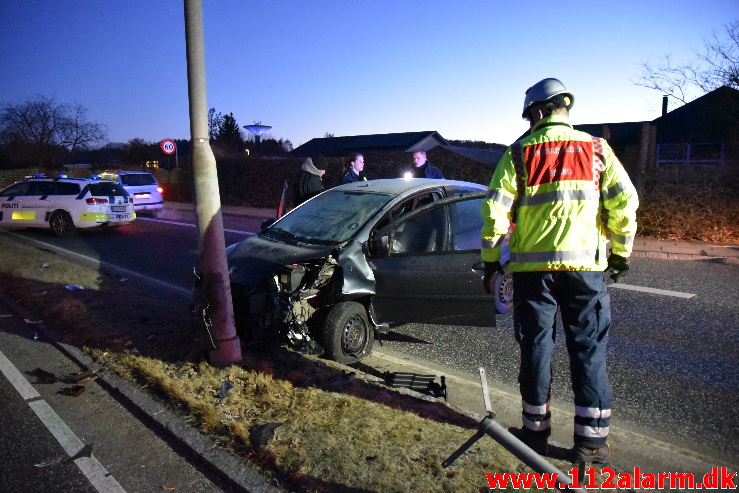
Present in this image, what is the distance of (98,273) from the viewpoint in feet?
28.7

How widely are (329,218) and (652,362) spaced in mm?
3205

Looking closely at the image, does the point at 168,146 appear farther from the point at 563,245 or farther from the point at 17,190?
the point at 563,245

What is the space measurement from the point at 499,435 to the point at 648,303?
16.2 ft

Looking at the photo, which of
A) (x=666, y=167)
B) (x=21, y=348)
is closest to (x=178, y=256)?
(x=21, y=348)

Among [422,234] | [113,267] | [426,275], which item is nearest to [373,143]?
[113,267]

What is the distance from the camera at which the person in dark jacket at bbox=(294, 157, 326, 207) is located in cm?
855

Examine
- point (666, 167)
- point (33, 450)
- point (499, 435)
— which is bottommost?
point (33, 450)

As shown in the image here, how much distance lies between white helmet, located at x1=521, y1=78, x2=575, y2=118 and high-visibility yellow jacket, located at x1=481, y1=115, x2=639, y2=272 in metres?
0.14

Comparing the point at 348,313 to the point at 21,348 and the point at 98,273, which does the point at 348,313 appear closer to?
the point at 21,348

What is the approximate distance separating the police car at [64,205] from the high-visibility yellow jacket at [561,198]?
13545 mm

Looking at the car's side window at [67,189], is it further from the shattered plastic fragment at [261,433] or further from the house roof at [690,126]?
the house roof at [690,126]

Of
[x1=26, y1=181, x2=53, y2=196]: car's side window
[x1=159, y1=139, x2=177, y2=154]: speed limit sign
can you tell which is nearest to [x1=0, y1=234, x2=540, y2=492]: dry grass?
[x1=26, y1=181, x2=53, y2=196]: car's side window

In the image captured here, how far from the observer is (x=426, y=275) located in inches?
201

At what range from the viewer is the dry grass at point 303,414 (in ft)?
9.59
